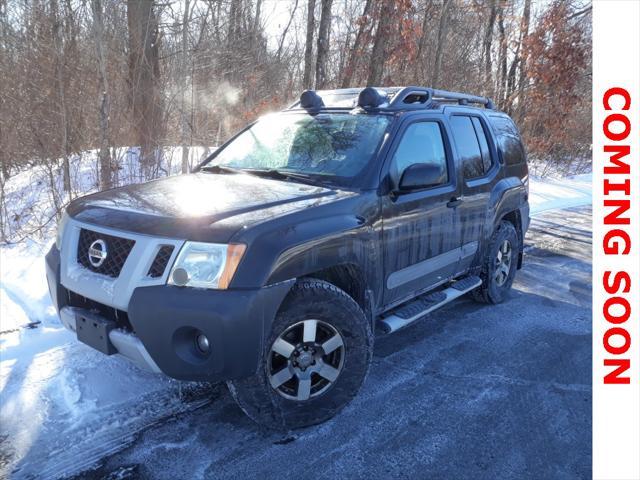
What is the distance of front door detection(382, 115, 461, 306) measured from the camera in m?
3.41

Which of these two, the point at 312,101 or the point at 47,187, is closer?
the point at 312,101

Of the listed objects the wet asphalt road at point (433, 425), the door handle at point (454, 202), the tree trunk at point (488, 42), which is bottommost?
the wet asphalt road at point (433, 425)

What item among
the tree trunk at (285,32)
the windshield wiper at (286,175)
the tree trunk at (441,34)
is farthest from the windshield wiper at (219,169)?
the tree trunk at (285,32)

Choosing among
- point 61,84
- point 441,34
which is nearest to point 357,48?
point 441,34

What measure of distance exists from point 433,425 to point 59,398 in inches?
89.4

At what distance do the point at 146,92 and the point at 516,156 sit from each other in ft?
19.8

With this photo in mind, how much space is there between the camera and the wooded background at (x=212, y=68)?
280 inches

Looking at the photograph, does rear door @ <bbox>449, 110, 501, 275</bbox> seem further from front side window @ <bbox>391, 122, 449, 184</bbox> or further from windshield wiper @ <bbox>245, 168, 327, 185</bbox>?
windshield wiper @ <bbox>245, 168, 327, 185</bbox>

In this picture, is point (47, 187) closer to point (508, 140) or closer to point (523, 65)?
point (508, 140)

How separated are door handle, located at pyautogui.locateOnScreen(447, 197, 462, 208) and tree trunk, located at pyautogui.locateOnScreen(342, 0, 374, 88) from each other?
26.3 feet

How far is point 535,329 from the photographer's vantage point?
455cm

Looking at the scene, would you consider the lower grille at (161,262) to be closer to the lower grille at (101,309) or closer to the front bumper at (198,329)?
the front bumper at (198,329)

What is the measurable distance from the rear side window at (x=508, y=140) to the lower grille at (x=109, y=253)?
3783mm

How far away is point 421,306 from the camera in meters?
3.86
